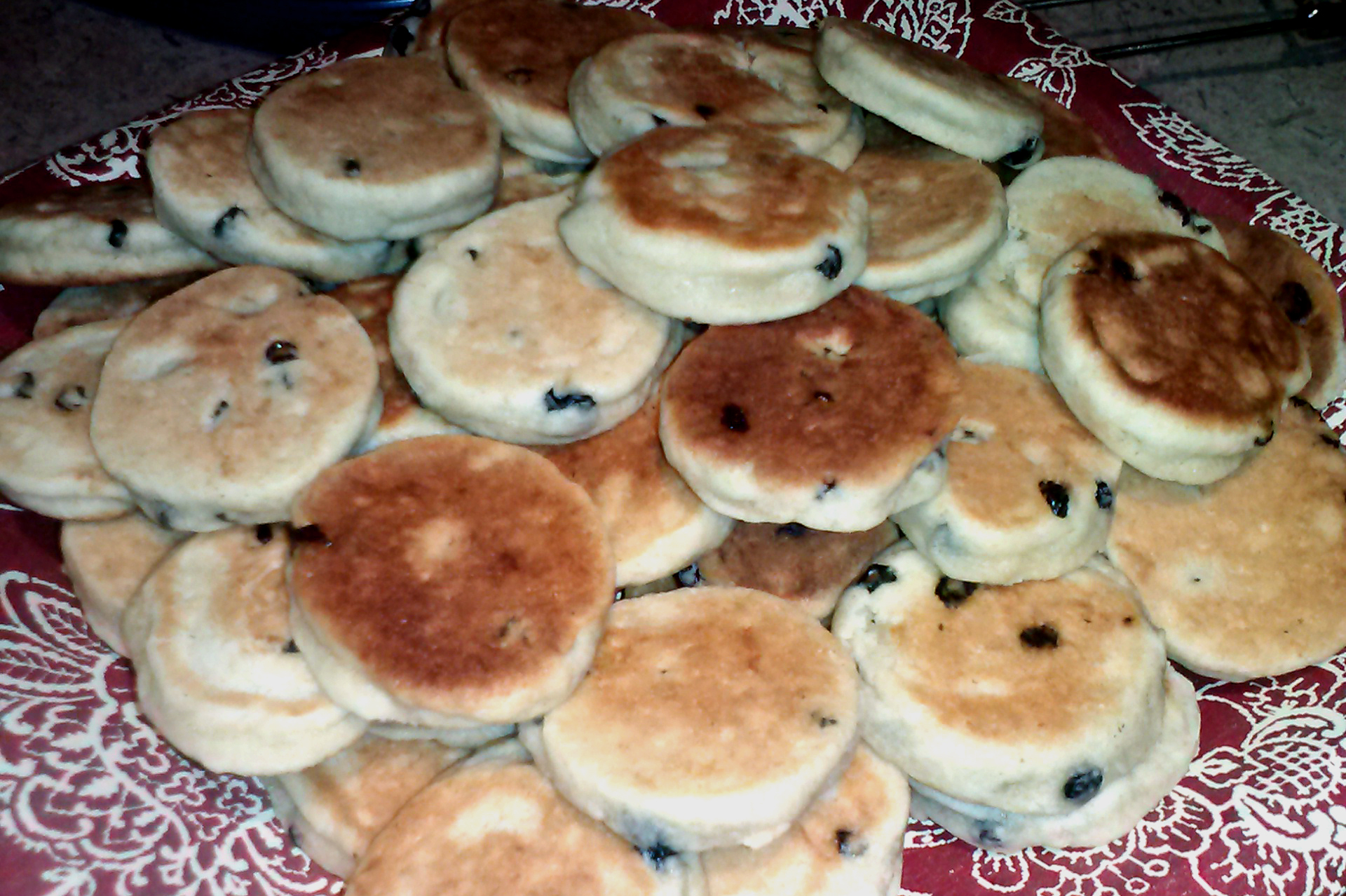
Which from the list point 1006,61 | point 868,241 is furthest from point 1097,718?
point 1006,61

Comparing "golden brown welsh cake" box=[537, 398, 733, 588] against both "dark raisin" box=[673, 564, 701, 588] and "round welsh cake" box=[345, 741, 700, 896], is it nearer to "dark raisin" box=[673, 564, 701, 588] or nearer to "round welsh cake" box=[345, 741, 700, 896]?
"dark raisin" box=[673, 564, 701, 588]

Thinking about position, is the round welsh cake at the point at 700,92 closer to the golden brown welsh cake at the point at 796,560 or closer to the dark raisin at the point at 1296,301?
the golden brown welsh cake at the point at 796,560

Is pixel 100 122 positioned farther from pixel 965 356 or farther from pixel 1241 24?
pixel 1241 24

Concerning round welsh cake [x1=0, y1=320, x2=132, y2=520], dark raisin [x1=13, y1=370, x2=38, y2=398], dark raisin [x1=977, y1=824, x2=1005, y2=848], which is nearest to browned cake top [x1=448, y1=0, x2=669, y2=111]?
round welsh cake [x1=0, y1=320, x2=132, y2=520]

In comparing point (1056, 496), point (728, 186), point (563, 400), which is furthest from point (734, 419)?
point (1056, 496)

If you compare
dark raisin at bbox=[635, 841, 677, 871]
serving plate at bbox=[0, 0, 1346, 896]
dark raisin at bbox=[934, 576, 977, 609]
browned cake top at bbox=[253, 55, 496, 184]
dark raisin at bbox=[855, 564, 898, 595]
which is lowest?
A: serving plate at bbox=[0, 0, 1346, 896]

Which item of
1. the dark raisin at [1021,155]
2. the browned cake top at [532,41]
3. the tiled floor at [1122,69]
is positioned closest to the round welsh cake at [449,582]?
the browned cake top at [532,41]
